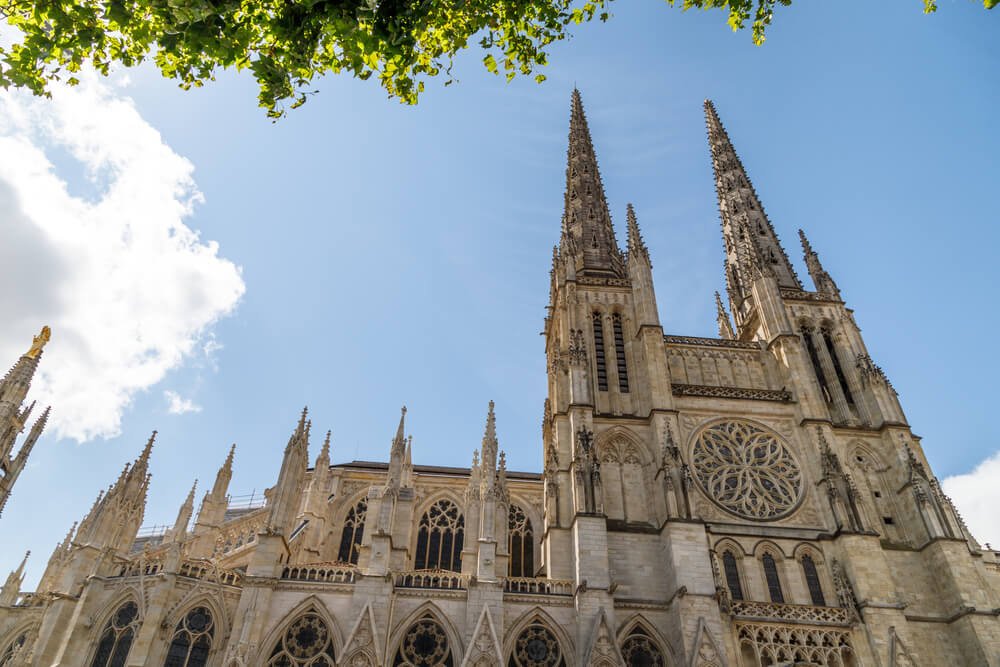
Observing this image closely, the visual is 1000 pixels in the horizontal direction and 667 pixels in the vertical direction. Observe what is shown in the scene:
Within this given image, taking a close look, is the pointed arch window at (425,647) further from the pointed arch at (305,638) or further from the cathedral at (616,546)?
the pointed arch at (305,638)

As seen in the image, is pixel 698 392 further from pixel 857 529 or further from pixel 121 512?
pixel 121 512

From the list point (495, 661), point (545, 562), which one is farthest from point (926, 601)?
point (495, 661)

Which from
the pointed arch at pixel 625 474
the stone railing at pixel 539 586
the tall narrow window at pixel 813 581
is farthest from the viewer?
the pointed arch at pixel 625 474

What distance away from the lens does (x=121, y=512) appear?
19.2 m

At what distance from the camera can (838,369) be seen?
27484mm

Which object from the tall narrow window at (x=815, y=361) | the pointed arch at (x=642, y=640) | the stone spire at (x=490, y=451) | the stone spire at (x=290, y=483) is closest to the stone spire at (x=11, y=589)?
the stone spire at (x=290, y=483)

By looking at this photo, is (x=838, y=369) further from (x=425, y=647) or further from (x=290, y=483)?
(x=290, y=483)

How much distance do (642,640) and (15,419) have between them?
3043 cm

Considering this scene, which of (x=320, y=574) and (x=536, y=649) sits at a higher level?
(x=320, y=574)

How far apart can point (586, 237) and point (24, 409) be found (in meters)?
30.4

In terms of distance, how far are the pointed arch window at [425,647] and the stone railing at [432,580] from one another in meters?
0.97

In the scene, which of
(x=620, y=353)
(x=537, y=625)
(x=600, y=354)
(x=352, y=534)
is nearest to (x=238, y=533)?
(x=352, y=534)

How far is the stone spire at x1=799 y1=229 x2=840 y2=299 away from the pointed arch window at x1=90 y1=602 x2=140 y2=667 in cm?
3116

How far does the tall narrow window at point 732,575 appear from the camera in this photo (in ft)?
67.1
